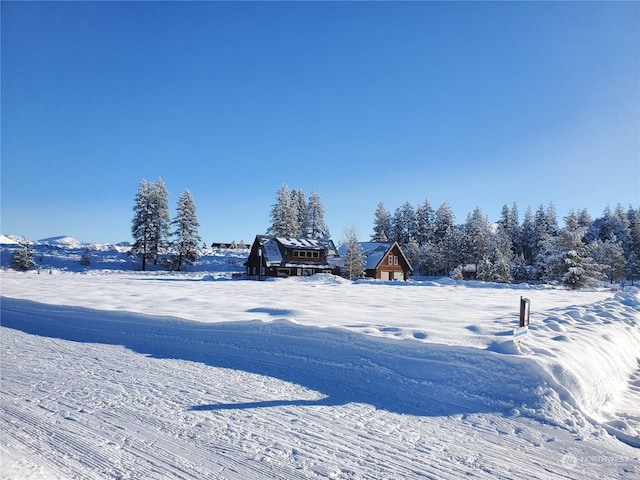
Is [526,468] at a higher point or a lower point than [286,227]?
lower

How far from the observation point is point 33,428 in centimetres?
428

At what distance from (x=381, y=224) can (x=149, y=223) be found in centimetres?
3949

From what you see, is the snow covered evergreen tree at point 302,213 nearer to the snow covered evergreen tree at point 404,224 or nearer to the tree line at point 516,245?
the tree line at point 516,245

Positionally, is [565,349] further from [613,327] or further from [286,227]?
[286,227]

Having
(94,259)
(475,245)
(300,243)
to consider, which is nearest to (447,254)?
(475,245)

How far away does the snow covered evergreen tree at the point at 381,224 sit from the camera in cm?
6575

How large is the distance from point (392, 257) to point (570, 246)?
736 inches

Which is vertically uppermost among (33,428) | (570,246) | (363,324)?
(570,246)

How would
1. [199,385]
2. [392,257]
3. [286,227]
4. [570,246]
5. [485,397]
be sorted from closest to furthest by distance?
[485,397]
[199,385]
[570,246]
[392,257]
[286,227]

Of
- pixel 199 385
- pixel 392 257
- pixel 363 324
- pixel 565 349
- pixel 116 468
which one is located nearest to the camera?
pixel 116 468

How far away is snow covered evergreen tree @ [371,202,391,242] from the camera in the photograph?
65.8m

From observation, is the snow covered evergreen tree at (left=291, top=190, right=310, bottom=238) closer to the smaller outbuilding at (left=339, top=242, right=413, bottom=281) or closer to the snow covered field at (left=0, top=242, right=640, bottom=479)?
the smaller outbuilding at (left=339, top=242, right=413, bottom=281)

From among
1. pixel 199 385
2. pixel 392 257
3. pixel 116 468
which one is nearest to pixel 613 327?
pixel 199 385

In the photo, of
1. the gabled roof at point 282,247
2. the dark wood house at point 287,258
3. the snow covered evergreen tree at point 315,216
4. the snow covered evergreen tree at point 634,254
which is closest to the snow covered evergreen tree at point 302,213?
the snow covered evergreen tree at point 315,216
